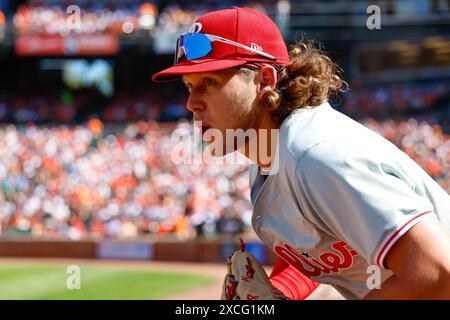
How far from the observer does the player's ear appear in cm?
198

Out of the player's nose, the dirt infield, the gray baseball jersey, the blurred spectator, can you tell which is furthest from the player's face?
the blurred spectator

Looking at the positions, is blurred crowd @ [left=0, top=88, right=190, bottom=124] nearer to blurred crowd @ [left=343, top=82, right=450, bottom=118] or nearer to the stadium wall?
blurred crowd @ [left=343, top=82, right=450, bottom=118]

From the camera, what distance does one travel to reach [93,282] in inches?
424

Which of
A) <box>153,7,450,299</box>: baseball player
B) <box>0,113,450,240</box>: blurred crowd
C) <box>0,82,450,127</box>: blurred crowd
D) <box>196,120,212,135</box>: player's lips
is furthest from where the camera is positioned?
<box>0,82,450,127</box>: blurred crowd

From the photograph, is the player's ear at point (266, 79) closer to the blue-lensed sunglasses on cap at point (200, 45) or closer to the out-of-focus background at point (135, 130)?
the blue-lensed sunglasses on cap at point (200, 45)

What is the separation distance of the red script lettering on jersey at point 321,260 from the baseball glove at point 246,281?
104 mm

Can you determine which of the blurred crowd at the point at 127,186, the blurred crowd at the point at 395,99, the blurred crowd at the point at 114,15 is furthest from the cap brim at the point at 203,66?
the blurred crowd at the point at 114,15

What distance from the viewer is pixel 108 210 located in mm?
14148

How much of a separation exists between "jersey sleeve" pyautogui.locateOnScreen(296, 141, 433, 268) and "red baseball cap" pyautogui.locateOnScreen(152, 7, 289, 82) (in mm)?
445

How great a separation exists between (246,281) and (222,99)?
0.55 metres

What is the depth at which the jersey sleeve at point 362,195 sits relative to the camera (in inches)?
58.7

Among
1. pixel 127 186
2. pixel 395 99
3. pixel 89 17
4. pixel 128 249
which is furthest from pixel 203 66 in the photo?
pixel 89 17

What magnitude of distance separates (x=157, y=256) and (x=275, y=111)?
12023 mm
